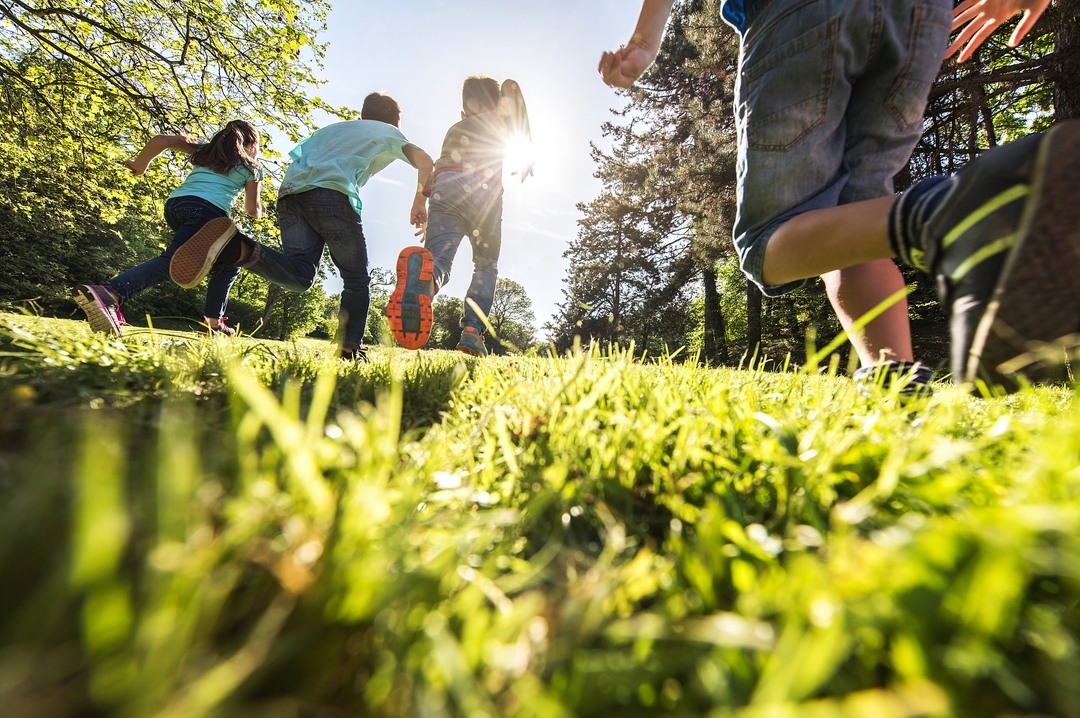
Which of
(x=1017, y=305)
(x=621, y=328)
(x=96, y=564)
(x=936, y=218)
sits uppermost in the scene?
(x=621, y=328)

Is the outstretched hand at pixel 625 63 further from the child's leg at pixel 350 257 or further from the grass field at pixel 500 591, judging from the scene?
the child's leg at pixel 350 257

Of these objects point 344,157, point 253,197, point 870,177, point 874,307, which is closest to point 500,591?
point 874,307

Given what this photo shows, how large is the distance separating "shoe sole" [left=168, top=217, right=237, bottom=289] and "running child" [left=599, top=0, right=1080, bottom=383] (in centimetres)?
251

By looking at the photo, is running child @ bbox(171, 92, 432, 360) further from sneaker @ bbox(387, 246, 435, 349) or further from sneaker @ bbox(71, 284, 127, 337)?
sneaker @ bbox(71, 284, 127, 337)

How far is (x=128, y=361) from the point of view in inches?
60.2

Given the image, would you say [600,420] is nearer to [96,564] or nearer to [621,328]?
[96,564]

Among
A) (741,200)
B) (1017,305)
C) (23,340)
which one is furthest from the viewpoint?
(741,200)

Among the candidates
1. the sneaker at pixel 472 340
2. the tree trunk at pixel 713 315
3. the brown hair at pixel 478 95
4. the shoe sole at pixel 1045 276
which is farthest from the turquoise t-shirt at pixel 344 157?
the tree trunk at pixel 713 315

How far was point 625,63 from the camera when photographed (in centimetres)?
220

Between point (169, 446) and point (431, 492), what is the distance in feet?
1.47

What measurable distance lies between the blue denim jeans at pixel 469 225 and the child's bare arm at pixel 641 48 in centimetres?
218

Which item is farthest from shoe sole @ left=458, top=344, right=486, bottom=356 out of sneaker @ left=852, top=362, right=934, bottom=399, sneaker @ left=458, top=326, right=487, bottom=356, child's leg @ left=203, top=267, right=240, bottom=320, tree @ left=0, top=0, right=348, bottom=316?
tree @ left=0, top=0, right=348, bottom=316

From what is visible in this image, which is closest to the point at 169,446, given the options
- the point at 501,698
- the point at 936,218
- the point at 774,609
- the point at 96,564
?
the point at 96,564

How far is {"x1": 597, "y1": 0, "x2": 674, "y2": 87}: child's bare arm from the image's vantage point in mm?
2152
